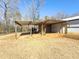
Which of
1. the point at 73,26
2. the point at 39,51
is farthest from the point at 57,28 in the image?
the point at 39,51

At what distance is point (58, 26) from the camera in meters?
30.1

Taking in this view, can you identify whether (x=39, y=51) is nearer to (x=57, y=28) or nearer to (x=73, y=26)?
(x=73, y=26)

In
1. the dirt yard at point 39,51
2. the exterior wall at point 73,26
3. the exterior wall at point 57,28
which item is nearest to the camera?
the dirt yard at point 39,51

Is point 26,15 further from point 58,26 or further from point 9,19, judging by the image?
point 58,26

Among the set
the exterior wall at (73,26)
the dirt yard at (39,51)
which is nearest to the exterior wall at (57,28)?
the exterior wall at (73,26)

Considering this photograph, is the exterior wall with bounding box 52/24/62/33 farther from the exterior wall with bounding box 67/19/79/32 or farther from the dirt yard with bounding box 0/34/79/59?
the dirt yard with bounding box 0/34/79/59

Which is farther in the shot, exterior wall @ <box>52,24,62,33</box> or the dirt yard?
exterior wall @ <box>52,24,62,33</box>

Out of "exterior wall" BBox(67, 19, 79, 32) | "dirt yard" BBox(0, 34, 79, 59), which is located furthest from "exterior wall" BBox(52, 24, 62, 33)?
"dirt yard" BBox(0, 34, 79, 59)

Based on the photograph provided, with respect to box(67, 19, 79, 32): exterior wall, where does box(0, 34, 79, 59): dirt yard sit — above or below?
below

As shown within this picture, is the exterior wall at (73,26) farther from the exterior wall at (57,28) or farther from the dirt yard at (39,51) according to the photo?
the dirt yard at (39,51)

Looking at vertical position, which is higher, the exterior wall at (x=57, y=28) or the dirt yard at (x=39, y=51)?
the exterior wall at (x=57, y=28)

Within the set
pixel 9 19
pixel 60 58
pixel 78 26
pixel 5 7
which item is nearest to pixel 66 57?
pixel 60 58

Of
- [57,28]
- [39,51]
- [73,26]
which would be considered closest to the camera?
[39,51]

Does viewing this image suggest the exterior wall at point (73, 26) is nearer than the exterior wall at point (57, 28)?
Yes
